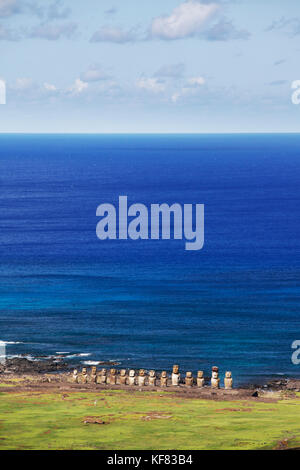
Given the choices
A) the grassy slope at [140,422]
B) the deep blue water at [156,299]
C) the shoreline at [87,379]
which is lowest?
the grassy slope at [140,422]

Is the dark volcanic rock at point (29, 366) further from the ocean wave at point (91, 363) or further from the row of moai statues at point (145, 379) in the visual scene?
the row of moai statues at point (145, 379)

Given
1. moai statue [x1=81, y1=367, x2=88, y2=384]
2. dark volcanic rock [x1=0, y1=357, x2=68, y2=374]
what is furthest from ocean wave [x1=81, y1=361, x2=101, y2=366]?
moai statue [x1=81, y1=367, x2=88, y2=384]

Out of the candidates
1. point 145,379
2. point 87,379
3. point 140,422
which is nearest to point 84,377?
point 87,379

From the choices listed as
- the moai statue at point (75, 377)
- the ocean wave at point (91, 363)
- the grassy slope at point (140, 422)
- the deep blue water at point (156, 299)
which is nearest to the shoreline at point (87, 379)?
the moai statue at point (75, 377)

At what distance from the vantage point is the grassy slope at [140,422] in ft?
167

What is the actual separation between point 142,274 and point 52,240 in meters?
35.3

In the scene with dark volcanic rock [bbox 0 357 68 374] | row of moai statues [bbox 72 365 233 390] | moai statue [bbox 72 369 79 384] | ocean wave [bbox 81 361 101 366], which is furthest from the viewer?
ocean wave [bbox 81 361 101 366]

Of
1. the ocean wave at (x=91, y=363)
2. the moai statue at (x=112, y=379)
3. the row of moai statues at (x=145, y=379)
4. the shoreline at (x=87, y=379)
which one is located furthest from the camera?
the ocean wave at (x=91, y=363)

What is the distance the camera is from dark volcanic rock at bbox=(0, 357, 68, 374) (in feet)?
254

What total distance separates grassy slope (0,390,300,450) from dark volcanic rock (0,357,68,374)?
472 inches

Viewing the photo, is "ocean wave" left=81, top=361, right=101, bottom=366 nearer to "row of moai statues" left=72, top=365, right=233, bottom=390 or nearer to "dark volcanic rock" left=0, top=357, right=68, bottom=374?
"dark volcanic rock" left=0, top=357, right=68, bottom=374

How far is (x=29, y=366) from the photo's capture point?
259 ft

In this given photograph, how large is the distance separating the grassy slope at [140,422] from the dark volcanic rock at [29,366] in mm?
11994

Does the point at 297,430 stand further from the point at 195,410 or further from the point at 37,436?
the point at 37,436
